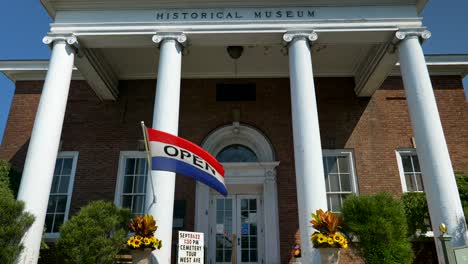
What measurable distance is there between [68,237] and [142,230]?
83.5 inches

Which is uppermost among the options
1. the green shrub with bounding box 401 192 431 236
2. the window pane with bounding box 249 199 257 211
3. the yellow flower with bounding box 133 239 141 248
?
the window pane with bounding box 249 199 257 211

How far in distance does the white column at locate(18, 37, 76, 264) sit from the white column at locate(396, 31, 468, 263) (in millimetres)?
8676

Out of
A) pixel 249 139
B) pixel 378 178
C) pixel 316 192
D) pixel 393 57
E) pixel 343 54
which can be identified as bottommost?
pixel 316 192

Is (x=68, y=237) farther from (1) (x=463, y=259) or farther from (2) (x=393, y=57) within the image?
(2) (x=393, y=57)

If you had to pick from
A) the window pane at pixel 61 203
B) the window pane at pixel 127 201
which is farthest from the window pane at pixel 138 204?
the window pane at pixel 61 203

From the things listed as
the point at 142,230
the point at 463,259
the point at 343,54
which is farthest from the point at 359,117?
the point at 142,230

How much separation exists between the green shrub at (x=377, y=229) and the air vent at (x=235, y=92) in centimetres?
662

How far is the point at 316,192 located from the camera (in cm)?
808

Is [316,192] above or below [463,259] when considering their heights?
above

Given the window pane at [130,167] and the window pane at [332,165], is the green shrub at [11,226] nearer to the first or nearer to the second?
the window pane at [130,167]

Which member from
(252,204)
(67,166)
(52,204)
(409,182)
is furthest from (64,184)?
(409,182)

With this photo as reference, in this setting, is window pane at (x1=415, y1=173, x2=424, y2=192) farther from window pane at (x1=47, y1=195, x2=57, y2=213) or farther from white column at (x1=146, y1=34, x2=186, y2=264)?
window pane at (x1=47, y1=195, x2=57, y2=213)

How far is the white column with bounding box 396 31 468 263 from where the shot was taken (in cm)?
792

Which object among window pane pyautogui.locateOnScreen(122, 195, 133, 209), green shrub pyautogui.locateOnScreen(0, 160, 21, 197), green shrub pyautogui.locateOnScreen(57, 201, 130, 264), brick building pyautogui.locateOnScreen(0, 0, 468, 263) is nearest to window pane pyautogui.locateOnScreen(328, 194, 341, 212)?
brick building pyautogui.locateOnScreen(0, 0, 468, 263)
